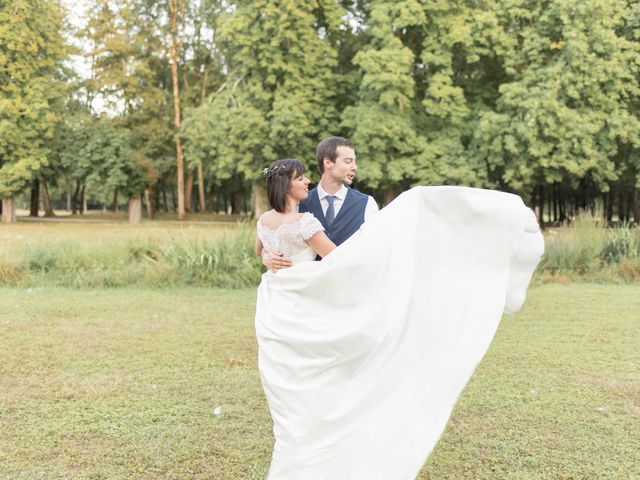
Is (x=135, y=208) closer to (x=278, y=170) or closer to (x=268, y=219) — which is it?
(x=268, y=219)

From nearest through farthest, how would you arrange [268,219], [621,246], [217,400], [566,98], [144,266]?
[268,219], [217,400], [144,266], [621,246], [566,98]

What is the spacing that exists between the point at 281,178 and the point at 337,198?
1.89 ft

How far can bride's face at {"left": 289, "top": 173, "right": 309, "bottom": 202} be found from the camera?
4.05 meters

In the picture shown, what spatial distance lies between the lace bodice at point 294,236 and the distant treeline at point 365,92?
22218 mm

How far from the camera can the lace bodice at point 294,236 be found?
3.95 m

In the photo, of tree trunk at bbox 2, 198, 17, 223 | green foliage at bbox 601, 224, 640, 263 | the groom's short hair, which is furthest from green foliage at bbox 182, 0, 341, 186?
the groom's short hair

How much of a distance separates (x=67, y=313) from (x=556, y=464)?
8.17 meters

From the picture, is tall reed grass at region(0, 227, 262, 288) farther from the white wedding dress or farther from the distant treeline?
the distant treeline

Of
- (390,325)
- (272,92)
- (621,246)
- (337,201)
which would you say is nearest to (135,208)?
(272,92)

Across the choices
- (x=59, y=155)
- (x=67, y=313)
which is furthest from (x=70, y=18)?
(x=67, y=313)

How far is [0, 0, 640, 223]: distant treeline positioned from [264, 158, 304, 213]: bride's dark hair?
22233mm

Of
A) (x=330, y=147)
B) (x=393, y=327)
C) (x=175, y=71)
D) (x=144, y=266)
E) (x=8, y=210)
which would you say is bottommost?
(x=144, y=266)

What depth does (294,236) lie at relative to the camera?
4016 mm

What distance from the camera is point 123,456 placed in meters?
4.80
